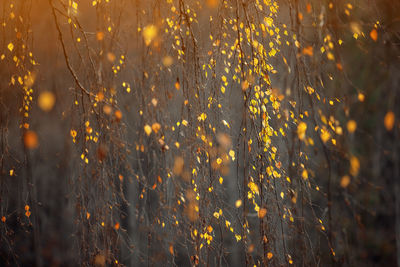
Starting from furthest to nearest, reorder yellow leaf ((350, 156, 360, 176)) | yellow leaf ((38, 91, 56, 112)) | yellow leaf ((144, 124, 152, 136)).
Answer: yellow leaf ((38, 91, 56, 112)) < yellow leaf ((144, 124, 152, 136)) < yellow leaf ((350, 156, 360, 176))

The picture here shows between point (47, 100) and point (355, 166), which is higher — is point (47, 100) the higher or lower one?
the higher one

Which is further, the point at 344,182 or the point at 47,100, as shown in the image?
the point at 47,100

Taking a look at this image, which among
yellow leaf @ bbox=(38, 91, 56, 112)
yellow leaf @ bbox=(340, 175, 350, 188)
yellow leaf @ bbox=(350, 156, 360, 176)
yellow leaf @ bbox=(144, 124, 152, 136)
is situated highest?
yellow leaf @ bbox=(38, 91, 56, 112)

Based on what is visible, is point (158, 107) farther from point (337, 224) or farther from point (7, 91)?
point (7, 91)

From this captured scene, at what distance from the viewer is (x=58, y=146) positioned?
13.7 ft

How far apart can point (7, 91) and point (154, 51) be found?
7.90 feet

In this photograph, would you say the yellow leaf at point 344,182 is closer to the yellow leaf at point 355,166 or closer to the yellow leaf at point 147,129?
the yellow leaf at point 355,166

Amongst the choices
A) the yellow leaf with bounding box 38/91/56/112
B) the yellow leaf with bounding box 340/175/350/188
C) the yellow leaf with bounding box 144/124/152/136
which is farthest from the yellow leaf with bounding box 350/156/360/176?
the yellow leaf with bounding box 38/91/56/112

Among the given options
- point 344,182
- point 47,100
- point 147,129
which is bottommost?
point 344,182

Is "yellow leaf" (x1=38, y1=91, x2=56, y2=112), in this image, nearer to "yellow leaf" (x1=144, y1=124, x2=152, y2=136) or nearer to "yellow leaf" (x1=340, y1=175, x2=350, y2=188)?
"yellow leaf" (x1=144, y1=124, x2=152, y2=136)

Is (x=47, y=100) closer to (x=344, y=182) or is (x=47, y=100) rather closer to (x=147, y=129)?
(x=147, y=129)

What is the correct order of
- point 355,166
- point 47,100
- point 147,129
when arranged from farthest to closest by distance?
point 47,100
point 147,129
point 355,166

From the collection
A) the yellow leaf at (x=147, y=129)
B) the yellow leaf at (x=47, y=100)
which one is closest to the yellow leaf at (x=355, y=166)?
the yellow leaf at (x=147, y=129)

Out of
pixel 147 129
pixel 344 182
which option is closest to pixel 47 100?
pixel 147 129
